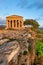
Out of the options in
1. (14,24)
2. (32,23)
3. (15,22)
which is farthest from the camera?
(32,23)

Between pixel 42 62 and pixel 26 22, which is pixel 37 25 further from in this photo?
pixel 42 62

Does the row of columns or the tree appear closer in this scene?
the row of columns

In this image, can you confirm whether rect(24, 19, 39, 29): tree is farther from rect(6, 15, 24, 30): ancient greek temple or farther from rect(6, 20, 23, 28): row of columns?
rect(6, 20, 23, 28): row of columns

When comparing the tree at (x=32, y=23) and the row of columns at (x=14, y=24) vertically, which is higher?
the row of columns at (x=14, y=24)

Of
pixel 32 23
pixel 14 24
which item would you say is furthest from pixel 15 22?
pixel 32 23

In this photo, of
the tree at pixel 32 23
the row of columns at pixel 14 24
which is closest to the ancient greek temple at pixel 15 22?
the row of columns at pixel 14 24

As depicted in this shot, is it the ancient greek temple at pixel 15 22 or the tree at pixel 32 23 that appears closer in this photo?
the ancient greek temple at pixel 15 22

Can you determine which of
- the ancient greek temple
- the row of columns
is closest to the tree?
the ancient greek temple

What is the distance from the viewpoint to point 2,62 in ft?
13.8

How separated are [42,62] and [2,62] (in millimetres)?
10278

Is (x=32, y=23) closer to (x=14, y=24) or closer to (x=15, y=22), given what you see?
(x=14, y=24)

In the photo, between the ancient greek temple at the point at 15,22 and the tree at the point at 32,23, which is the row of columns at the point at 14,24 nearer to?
the ancient greek temple at the point at 15,22

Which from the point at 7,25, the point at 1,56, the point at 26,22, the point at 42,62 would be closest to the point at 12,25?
the point at 7,25

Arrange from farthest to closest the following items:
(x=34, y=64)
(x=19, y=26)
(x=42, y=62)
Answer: (x=19, y=26), (x=42, y=62), (x=34, y=64)
